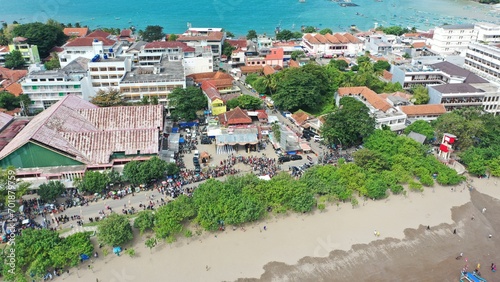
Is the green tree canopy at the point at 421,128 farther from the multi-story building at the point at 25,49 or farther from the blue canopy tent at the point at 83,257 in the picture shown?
the multi-story building at the point at 25,49

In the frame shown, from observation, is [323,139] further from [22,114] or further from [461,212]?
[22,114]

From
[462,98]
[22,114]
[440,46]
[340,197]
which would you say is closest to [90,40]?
[22,114]

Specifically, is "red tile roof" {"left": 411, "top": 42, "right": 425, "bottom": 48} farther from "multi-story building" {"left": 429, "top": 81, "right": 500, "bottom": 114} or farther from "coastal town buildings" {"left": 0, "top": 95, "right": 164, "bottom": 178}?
"coastal town buildings" {"left": 0, "top": 95, "right": 164, "bottom": 178}

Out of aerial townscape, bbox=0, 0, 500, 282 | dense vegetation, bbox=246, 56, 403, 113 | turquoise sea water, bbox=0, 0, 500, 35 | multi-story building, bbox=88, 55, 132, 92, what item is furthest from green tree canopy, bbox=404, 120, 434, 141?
turquoise sea water, bbox=0, 0, 500, 35

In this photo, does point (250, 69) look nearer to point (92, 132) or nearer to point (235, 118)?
point (235, 118)

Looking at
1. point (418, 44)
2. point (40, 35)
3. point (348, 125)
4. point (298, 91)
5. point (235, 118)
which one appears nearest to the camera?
point (348, 125)

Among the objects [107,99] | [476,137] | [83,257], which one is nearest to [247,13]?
[107,99]

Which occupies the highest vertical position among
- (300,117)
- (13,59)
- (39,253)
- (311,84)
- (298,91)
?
(13,59)
